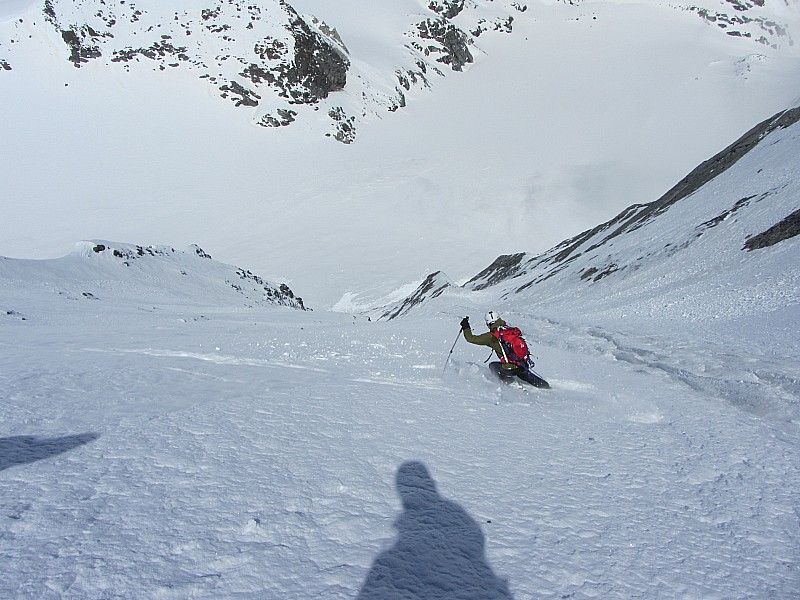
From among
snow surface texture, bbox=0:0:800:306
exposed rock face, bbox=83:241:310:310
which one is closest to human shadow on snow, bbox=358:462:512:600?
exposed rock face, bbox=83:241:310:310

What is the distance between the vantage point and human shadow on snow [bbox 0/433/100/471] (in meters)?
3.10

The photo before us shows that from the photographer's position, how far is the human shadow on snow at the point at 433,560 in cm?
232

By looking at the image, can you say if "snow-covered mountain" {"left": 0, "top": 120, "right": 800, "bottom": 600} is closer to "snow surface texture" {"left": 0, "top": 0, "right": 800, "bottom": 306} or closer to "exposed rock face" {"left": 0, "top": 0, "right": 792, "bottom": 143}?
"snow surface texture" {"left": 0, "top": 0, "right": 800, "bottom": 306}

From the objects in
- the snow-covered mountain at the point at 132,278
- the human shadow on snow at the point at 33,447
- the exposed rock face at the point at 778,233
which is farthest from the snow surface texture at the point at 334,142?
the human shadow on snow at the point at 33,447

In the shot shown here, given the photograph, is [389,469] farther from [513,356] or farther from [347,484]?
[513,356]

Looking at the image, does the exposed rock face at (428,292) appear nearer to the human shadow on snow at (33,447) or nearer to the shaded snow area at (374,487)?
the shaded snow area at (374,487)

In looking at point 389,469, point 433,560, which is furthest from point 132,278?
point 433,560

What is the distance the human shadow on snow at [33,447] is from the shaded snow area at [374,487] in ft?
0.06

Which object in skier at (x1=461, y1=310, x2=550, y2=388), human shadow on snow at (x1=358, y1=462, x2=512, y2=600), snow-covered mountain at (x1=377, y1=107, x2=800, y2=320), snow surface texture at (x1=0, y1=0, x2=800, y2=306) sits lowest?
human shadow on snow at (x1=358, y1=462, x2=512, y2=600)

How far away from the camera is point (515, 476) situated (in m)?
3.53

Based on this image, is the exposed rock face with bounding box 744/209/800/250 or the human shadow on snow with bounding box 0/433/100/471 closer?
the human shadow on snow with bounding box 0/433/100/471

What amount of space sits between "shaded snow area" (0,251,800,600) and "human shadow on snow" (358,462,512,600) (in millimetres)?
11

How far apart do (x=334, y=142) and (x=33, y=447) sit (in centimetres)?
8425

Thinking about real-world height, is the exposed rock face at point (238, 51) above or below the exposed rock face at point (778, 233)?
above
